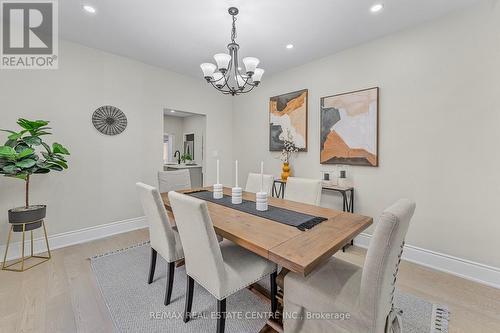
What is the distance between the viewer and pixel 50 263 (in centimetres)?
247

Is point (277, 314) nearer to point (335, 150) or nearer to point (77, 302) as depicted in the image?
point (77, 302)

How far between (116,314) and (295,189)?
2.01 meters

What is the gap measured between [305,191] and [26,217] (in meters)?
3.03

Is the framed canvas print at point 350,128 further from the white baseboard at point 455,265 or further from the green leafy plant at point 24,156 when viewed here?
the green leafy plant at point 24,156

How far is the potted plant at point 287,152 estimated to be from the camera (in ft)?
11.9

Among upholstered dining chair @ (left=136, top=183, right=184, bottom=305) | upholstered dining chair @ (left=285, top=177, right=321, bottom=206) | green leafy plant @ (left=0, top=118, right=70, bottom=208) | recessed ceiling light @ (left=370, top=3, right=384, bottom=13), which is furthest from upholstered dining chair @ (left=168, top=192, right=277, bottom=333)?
recessed ceiling light @ (left=370, top=3, right=384, bottom=13)

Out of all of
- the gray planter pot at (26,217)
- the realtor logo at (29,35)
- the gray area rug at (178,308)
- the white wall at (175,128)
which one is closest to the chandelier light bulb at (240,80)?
the realtor logo at (29,35)

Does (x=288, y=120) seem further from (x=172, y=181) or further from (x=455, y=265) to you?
(x=455, y=265)

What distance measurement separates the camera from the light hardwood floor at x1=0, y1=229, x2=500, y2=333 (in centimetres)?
160

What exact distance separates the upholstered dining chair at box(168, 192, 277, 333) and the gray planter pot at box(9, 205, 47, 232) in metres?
2.01

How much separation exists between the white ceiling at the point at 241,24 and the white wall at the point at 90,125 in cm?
38

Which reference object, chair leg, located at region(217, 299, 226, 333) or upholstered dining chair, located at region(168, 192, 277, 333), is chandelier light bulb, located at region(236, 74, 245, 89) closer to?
upholstered dining chair, located at region(168, 192, 277, 333)

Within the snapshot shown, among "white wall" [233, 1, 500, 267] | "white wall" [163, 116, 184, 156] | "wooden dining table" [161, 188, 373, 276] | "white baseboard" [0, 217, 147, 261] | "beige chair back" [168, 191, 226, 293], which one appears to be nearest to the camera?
"wooden dining table" [161, 188, 373, 276]

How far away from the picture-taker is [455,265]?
7.45 ft
